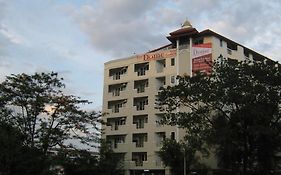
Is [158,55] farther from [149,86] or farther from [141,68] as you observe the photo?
[149,86]

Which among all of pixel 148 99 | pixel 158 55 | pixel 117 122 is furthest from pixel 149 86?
pixel 117 122

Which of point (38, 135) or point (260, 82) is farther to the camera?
point (38, 135)

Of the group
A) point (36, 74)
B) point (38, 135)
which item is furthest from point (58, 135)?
point (36, 74)

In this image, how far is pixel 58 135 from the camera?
3747 cm

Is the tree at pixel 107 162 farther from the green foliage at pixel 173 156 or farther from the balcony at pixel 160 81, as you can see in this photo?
the balcony at pixel 160 81

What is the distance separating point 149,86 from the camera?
52219 mm

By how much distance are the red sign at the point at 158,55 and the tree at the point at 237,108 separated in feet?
55.2

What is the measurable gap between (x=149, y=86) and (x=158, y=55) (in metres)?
3.60

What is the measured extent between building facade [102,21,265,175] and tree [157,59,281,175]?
1269 centimetres

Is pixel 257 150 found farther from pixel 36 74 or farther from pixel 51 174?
pixel 36 74

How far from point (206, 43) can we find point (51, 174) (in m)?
21.7

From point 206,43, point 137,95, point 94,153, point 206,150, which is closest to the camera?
point 206,150

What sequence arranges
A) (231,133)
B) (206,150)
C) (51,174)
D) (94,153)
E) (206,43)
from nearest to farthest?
1. (231,133)
2. (51,174)
3. (206,150)
4. (94,153)
5. (206,43)

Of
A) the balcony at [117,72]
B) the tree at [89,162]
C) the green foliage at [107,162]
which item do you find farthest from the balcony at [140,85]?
the green foliage at [107,162]
